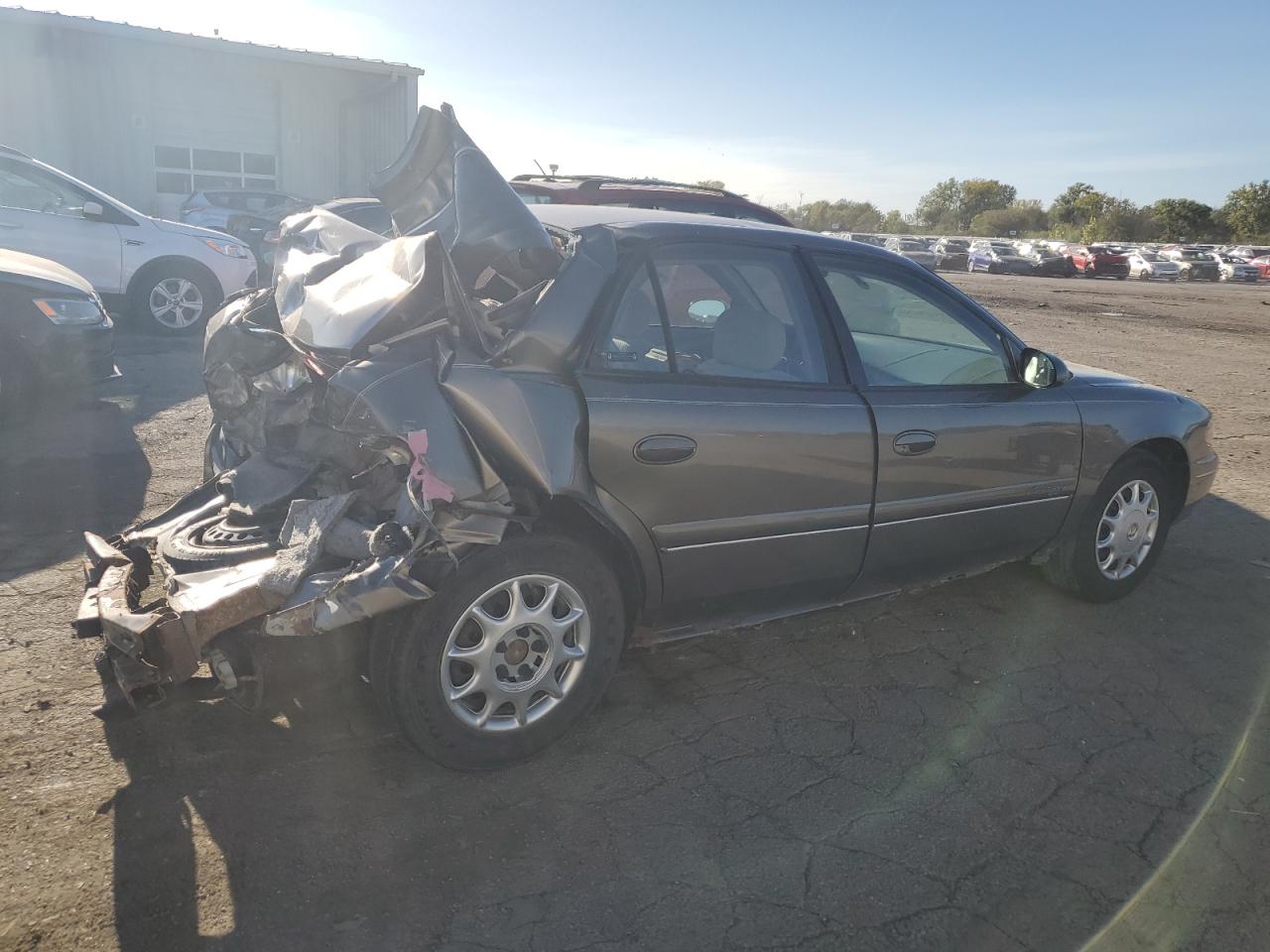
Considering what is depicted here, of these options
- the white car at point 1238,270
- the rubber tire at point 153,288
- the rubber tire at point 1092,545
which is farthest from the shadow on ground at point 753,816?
the white car at point 1238,270

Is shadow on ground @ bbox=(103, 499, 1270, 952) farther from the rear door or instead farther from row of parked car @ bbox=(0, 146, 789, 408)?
row of parked car @ bbox=(0, 146, 789, 408)

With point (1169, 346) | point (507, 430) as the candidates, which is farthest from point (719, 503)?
point (1169, 346)

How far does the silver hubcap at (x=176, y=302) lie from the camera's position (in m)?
10.1

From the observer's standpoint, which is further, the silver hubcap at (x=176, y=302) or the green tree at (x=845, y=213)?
the green tree at (x=845, y=213)

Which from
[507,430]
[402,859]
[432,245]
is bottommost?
[402,859]

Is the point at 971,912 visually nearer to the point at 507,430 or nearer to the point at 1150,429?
the point at 507,430

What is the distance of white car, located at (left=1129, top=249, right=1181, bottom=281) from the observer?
39.5 meters

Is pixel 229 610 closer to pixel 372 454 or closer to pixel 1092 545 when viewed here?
pixel 372 454

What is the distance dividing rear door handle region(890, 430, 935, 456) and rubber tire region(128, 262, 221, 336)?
9.04 m

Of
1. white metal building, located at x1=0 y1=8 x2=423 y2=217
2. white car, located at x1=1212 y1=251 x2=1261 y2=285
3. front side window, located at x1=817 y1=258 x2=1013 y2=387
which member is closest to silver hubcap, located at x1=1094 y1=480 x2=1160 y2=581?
front side window, located at x1=817 y1=258 x2=1013 y2=387

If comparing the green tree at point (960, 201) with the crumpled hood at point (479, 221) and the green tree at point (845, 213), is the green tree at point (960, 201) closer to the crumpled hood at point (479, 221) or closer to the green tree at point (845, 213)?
the green tree at point (845, 213)

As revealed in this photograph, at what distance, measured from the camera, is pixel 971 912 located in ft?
8.28

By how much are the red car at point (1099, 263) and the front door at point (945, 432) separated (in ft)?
132

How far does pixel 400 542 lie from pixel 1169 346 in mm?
15144
